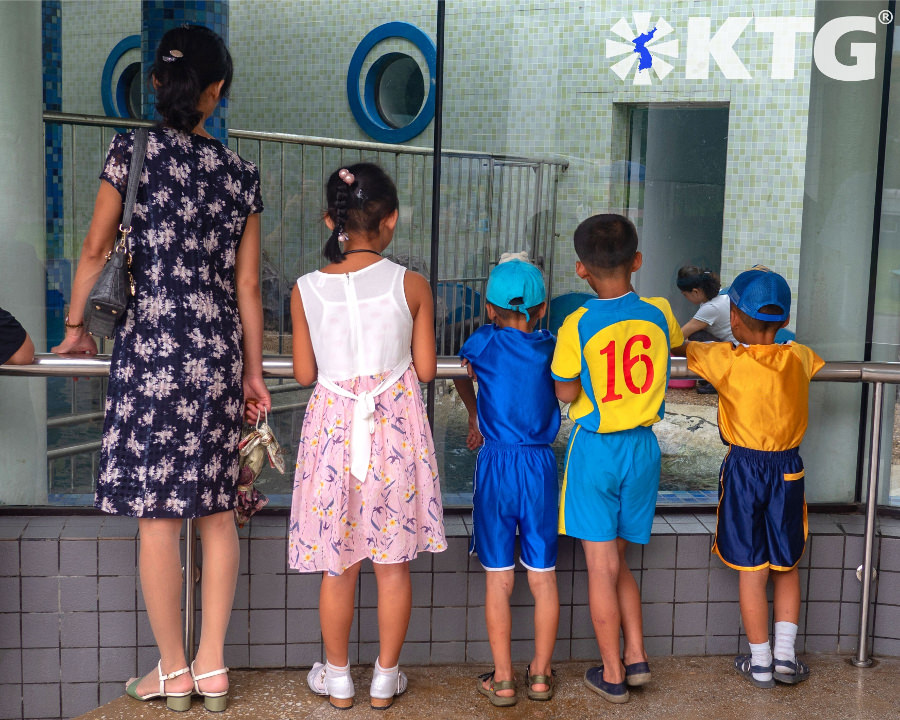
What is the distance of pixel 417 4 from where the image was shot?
11.8ft

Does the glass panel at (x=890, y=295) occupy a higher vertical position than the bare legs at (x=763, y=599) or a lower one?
higher

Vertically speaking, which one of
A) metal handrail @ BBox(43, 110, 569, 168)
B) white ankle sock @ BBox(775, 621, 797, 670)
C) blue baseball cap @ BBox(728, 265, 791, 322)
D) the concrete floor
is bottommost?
the concrete floor

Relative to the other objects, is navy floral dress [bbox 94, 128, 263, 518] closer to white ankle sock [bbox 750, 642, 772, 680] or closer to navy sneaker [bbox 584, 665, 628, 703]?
navy sneaker [bbox 584, 665, 628, 703]

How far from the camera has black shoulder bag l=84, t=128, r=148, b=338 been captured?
2.49 m

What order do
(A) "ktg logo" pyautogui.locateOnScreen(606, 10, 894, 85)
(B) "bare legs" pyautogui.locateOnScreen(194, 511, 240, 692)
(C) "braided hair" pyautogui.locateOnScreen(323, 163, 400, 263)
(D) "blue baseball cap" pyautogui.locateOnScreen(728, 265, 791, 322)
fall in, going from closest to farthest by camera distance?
(C) "braided hair" pyautogui.locateOnScreen(323, 163, 400, 263)
(B) "bare legs" pyautogui.locateOnScreen(194, 511, 240, 692)
(D) "blue baseball cap" pyautogui.locateOnScreen(728, 265, 791, 322)
(A) "ktg logo" pyautogui.locateOnScreen(606, 10, 894, 85)

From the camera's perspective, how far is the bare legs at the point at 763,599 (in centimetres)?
307

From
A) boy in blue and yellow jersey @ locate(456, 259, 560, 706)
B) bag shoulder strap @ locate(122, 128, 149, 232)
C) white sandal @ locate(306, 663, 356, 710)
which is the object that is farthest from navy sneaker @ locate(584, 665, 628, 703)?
bag shoulder strap @ locate(122, 128, 149, 232)

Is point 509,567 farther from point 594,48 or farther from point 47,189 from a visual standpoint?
point 47,189

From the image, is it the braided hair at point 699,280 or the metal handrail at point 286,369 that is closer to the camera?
the metal handrail at point 286,369

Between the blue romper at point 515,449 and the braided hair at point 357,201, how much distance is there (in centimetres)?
49

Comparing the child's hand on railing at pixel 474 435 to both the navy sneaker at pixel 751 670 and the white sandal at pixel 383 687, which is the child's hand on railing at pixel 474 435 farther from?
the navy sneaker at pixel 751 670

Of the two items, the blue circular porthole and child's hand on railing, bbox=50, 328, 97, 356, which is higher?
the blue circular porthole

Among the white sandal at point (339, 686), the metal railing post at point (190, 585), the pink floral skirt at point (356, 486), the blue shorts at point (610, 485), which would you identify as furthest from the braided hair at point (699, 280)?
the metal railing post at point (190, 585)

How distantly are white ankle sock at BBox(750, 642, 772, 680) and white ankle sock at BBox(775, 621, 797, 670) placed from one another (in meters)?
0.04
